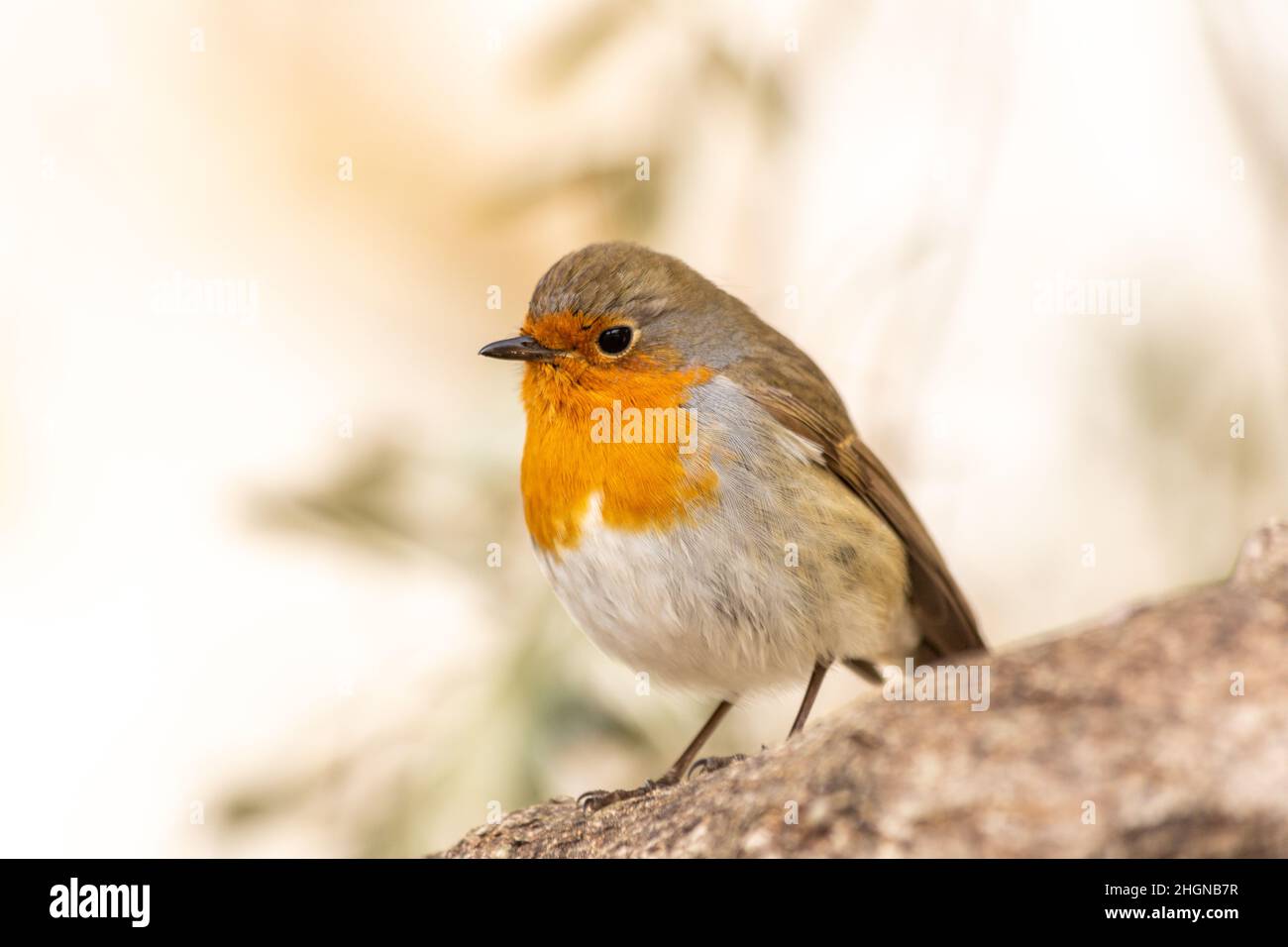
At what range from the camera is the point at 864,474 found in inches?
145

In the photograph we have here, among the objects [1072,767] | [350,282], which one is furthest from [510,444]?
[1072,767]

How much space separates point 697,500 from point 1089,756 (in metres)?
1.33

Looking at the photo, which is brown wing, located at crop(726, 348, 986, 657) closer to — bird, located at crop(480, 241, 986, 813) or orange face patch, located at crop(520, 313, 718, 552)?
bird, located at crop(480, 241, 986, 813)

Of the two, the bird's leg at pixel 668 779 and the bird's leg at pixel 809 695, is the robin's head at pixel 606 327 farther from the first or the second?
the bird's leg at pixel 668 779

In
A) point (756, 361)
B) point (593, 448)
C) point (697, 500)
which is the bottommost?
point (697, 500)

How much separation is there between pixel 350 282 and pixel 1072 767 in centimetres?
352

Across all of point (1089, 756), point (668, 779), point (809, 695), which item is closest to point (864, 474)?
point (809, 695)

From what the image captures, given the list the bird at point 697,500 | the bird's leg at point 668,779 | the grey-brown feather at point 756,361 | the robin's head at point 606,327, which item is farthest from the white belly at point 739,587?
the robin's head at point 606,327

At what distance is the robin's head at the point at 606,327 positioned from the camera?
347 cm

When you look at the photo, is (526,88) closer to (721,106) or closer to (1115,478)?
(721,106)

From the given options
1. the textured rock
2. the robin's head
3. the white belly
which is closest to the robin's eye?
the robin's head

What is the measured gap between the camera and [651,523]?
321 centimetres

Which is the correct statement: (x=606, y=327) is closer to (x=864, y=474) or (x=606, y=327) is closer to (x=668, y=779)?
(x=864, y=474)

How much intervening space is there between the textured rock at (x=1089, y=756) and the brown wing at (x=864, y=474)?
126 centimetres
